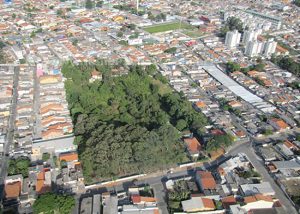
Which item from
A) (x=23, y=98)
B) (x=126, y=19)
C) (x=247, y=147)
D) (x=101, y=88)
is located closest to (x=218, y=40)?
(x=126, y=19)

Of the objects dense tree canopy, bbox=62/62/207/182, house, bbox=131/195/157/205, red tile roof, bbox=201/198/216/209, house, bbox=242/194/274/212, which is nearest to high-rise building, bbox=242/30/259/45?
dense tree canopy, bbox=62/62/207/182

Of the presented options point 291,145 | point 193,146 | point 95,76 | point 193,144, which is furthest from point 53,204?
point 95,76

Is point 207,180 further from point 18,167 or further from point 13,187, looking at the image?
point 18,167

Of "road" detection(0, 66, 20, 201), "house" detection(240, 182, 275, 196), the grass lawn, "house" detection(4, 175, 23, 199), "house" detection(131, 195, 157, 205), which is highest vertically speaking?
"house" detection(240, 182, 275, 196)

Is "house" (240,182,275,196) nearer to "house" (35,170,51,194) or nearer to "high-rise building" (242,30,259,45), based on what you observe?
"house" (35,170,51,194)

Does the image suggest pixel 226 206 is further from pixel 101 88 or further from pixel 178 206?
pixel 101 88
